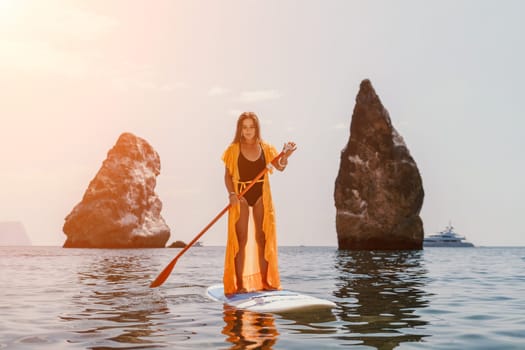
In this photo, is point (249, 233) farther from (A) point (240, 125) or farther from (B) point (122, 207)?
(B) point (122, 207)

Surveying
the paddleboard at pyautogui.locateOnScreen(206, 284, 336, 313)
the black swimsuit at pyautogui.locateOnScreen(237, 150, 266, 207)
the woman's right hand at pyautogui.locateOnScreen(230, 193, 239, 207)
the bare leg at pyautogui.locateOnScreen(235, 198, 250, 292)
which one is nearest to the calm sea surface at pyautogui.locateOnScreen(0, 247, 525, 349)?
the paddleboard at pyautogui.locateOnScreen(206, 284, 336, 313)

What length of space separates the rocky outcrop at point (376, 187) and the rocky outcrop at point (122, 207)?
44402 millimetres

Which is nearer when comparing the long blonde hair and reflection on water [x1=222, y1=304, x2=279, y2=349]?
reflection on water [x1=222, y1=304, x2=279, y2=349]

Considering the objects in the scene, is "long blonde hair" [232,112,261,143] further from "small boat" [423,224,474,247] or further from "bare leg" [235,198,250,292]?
"small boat" [423,224,474,247]

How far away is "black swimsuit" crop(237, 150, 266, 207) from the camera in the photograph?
32.9 feet

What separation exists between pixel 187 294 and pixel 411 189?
5507 centimetres

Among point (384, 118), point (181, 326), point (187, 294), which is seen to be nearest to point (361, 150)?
point (384, 118)

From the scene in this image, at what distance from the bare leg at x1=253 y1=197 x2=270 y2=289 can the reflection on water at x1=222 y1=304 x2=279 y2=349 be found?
1201mm

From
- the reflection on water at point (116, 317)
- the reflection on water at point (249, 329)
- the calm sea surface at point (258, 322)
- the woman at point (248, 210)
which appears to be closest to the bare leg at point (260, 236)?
the woman at point (248, 210)

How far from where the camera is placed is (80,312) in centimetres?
931

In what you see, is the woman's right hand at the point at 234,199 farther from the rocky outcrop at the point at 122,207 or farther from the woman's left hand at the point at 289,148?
the rocky outcrop at the point at 122,207

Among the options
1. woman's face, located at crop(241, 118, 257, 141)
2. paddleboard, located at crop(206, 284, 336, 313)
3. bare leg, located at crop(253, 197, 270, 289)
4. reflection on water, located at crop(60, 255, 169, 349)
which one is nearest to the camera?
reflection on water, located at crop(60, 255, 169, 349)

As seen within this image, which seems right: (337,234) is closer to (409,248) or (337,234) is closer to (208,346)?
(409,248)

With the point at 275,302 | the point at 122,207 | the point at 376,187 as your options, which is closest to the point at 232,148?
the point at 275,302
